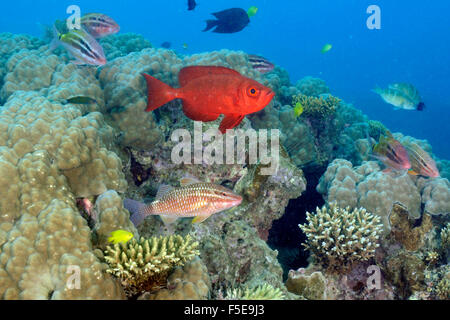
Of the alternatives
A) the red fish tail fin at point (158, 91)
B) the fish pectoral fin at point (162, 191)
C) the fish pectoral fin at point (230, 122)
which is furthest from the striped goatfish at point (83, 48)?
the fish pectoral fin at point (230, 122)

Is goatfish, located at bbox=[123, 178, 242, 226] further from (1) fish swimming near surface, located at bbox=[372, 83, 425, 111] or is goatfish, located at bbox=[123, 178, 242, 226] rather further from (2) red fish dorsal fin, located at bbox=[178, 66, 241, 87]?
(1) fish swimming near surface, located at bbox=[372, 83, 425, 111]

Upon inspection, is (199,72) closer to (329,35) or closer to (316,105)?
(316,105)

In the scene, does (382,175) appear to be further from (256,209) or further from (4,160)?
(4,160)

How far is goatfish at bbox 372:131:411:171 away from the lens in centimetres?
425

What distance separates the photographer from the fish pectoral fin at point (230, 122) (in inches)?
110

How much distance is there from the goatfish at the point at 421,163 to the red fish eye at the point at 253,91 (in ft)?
10.6

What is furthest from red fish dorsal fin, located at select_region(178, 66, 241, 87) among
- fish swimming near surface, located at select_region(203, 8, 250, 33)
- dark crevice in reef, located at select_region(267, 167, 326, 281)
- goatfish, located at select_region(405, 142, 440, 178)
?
fish swimming near surface, located at select_region(203, 8, 250, 33)

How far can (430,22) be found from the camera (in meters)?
105

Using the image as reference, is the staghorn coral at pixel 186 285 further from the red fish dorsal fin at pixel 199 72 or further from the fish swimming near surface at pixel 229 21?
the fish swimming near surface at pixel 229 21

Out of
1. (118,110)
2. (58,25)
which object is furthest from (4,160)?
(58,25)

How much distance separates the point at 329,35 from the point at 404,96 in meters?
135

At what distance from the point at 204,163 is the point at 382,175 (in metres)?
3.12

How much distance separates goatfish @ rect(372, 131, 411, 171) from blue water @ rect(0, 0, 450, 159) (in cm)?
4369

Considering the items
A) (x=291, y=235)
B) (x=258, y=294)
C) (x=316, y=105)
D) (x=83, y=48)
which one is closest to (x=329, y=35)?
(x=316, y=105)
